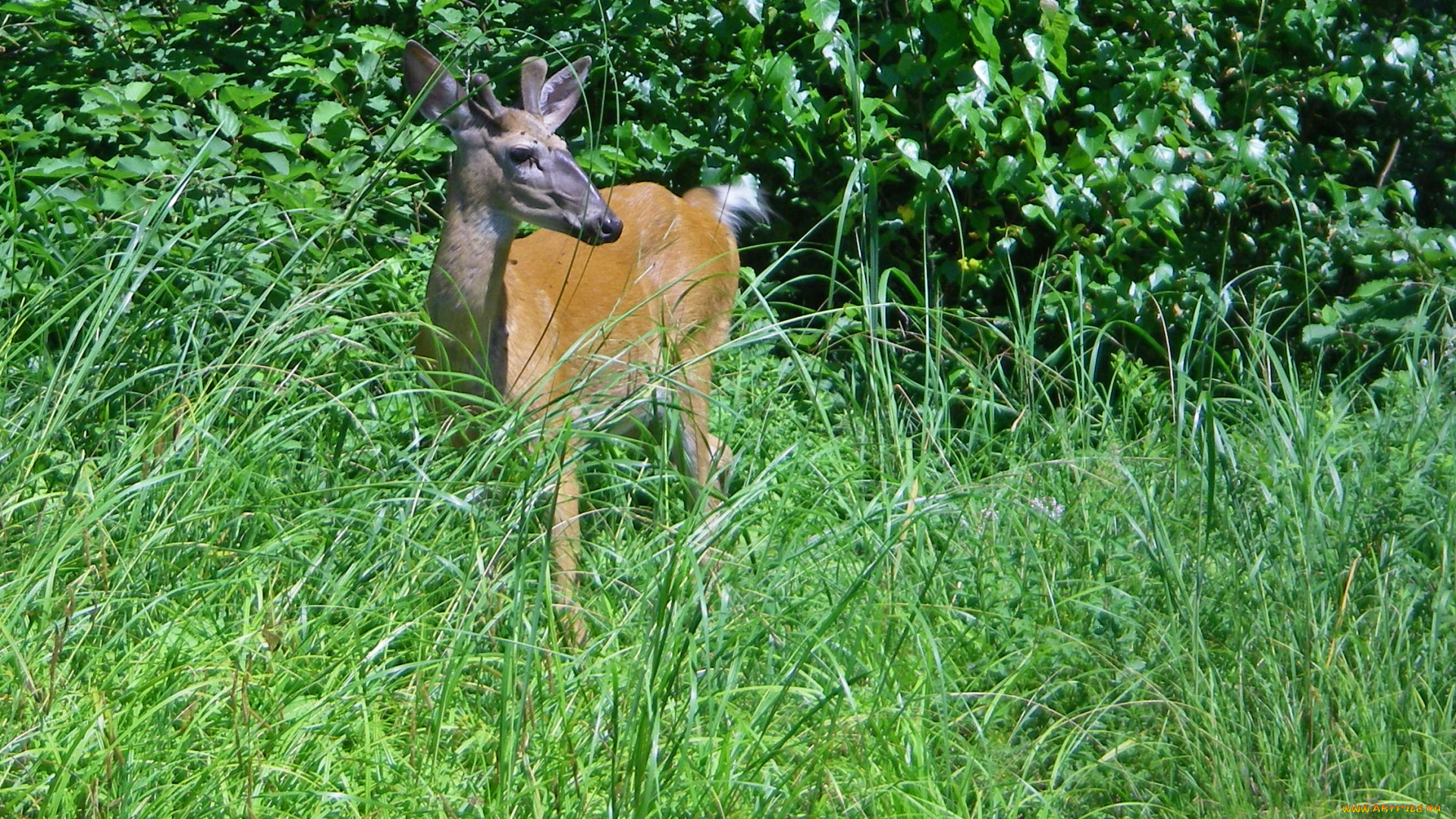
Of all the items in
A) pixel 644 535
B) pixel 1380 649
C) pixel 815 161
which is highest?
pixel 1380 649

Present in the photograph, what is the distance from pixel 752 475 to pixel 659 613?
1.04m

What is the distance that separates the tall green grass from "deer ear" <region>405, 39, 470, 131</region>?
2.10 ft

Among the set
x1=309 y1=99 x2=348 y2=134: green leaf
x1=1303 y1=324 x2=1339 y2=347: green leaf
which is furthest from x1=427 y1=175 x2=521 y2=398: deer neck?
x1=1303 y1=324 x2=1339 y2=347: green leaf

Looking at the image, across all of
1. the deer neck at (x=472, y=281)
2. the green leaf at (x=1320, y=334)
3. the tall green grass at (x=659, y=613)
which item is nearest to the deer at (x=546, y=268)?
the deer neck at (x=472, y=281)

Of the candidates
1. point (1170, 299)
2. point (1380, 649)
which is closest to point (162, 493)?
point (1380, 649)

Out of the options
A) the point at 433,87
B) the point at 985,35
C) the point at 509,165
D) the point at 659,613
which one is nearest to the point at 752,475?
the point at 659,613

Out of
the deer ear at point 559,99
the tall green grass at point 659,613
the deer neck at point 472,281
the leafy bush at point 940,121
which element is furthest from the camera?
the leafy bush at point 940,121

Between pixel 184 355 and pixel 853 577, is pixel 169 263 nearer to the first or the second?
pixel 184 355

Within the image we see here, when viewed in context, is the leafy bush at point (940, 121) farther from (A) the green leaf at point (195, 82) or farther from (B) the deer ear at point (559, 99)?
(B) the deer ear at point (559, 99)

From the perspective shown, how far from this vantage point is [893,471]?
11.4ft

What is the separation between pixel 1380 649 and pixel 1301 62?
3367 millimetres

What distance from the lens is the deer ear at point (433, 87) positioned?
13.1ft

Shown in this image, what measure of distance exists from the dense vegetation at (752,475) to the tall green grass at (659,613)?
0.04ft

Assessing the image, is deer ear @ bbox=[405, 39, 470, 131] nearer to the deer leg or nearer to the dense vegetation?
the dense vegetation
